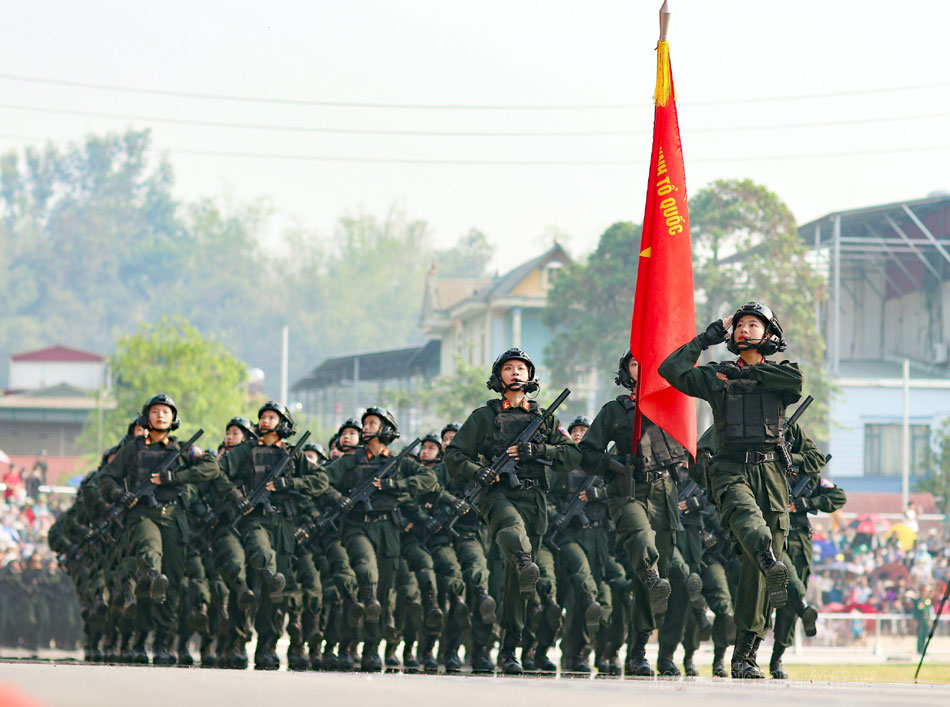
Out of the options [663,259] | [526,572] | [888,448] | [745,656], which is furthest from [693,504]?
[888,448]

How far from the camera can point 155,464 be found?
14.9 meters

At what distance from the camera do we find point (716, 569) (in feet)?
47.3

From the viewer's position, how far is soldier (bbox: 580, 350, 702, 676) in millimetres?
12016

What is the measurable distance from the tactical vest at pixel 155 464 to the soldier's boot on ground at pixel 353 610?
5.41 ft

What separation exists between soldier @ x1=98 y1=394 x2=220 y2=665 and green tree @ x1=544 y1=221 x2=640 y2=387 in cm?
3568

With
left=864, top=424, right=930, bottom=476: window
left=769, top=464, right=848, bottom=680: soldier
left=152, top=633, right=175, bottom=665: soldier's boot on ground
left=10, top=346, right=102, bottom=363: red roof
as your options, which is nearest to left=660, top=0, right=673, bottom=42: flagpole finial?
left=769, top=464, right=848, bottom=680: soldier

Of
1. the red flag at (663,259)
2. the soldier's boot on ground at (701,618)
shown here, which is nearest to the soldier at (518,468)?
the red flag at (663,259)

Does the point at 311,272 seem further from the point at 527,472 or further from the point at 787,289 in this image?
the point at 527,472

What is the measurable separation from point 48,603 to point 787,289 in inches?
1105

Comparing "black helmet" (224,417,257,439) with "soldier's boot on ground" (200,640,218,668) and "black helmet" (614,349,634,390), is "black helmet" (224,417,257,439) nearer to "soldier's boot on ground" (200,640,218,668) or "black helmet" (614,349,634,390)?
"soldier's boot on ground" (200,640,218,668)

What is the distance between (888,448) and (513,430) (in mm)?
47214

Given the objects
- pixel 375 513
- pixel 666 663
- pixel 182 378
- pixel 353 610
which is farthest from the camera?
pixel 182 378

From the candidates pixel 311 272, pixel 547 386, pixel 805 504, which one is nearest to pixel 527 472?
pixel 805 504

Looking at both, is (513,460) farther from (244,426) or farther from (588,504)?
(244,426)
